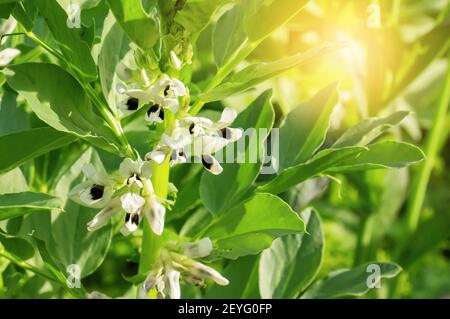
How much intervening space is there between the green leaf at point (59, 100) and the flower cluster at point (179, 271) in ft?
0.35

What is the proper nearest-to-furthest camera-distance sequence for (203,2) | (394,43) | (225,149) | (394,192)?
1. (203,2)
2. (225,149)
3. (394,43)
4. (394,192)

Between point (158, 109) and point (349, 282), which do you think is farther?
point (349, 282)

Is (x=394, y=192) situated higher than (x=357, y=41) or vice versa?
(x=357, y=41)

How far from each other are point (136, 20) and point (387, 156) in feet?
0.89

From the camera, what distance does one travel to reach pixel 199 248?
77 centimetres

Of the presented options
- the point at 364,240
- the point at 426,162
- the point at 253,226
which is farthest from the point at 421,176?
the point at 253,226

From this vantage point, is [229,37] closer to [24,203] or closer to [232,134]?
[232,134]

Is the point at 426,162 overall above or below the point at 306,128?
above

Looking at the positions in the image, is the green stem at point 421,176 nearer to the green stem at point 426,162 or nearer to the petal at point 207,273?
the green stem at point 426,162

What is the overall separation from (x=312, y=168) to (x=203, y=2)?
20 cm

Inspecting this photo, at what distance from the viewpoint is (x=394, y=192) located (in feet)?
4.97

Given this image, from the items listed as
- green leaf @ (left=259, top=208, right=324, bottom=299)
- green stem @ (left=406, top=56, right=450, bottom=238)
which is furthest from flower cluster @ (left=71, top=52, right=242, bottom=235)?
green stem @ (left=406, top=56, right=450, bottom=238)

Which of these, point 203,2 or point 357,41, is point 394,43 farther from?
point 203,2
